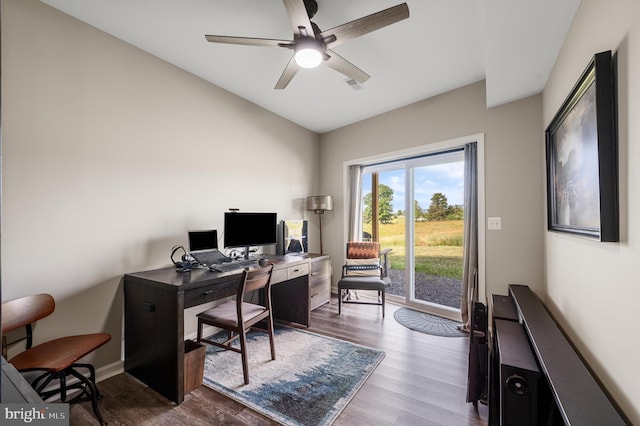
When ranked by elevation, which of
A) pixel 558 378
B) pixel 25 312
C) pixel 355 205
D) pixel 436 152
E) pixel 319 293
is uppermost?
pixel 436 152

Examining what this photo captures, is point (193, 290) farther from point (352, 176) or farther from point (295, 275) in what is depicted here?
point (352, 176)

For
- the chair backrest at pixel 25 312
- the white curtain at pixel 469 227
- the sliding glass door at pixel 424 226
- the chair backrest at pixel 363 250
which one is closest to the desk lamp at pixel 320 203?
the chair backrest at pixel 363 250

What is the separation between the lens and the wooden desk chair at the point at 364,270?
11.6 ft

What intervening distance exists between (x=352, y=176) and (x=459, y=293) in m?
2.09

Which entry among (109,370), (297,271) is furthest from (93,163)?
(297,271)

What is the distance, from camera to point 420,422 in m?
1.90

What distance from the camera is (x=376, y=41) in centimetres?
253

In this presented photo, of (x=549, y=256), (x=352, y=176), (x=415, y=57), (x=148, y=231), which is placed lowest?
(x=549, y=256)

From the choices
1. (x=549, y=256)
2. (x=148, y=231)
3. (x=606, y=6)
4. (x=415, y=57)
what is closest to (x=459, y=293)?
(x=549, y=256)

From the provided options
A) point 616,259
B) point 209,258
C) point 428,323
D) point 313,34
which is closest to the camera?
point 616,259

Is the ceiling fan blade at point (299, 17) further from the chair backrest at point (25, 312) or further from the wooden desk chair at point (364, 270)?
the wooden desk chair at point (364, 270)

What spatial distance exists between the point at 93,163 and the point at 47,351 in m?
1.31

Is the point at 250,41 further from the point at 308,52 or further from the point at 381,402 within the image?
the point at 381,402

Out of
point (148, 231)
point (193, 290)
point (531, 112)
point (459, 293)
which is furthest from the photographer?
point (459, 293)
